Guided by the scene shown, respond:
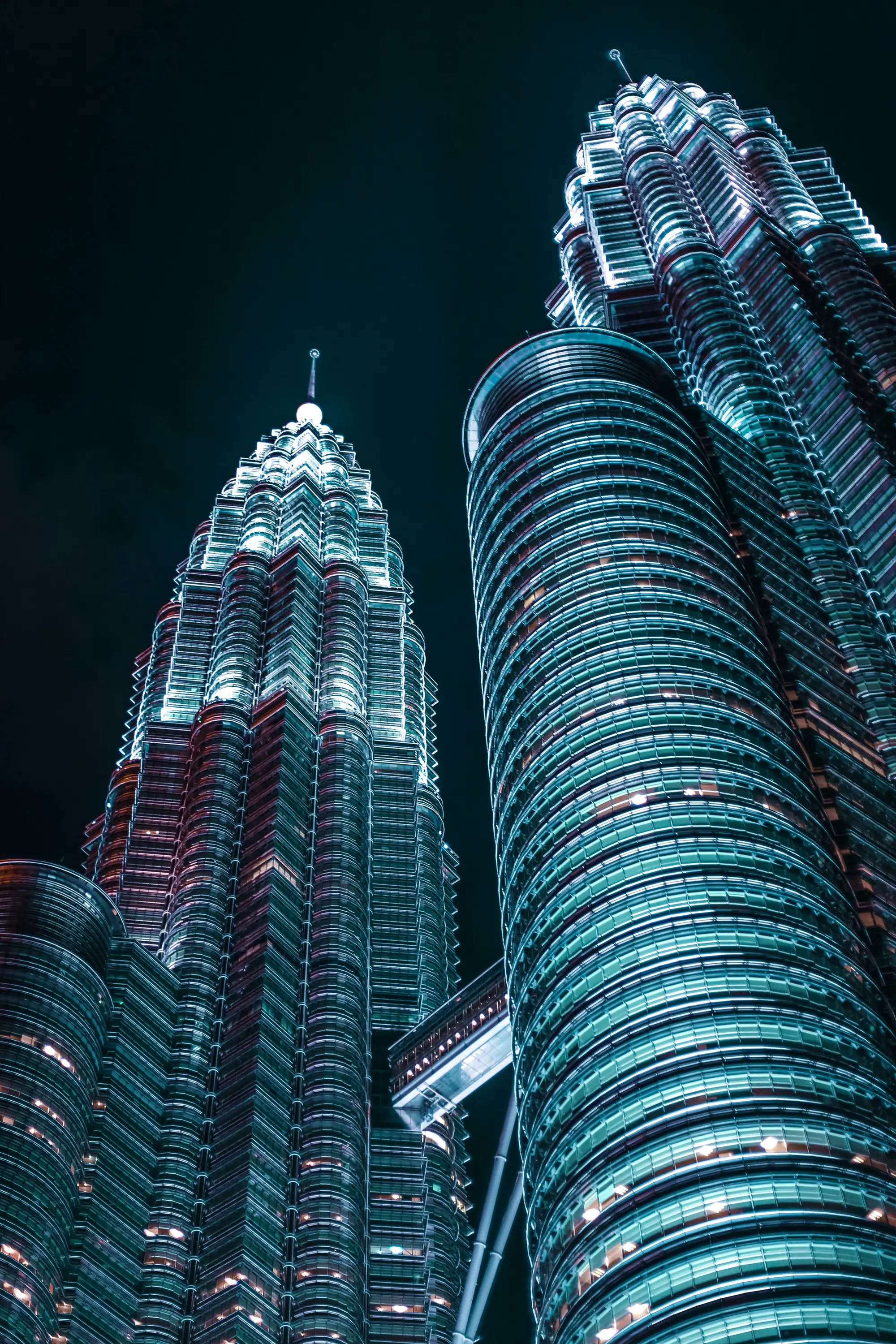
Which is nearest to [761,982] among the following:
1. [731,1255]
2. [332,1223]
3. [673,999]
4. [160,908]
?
[673,999]

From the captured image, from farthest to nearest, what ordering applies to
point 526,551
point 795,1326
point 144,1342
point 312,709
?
point 312,709 → point 526,551 → point 144,1342 → point 795,1326

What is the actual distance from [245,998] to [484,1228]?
2426 centimetres

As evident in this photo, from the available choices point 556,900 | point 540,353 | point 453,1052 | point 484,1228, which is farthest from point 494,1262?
point 540,353

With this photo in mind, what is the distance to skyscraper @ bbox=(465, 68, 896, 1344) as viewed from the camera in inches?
2798

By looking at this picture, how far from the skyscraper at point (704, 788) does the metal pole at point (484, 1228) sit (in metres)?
30.0

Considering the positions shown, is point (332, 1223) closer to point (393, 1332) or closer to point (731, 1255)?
point (393, 1332)

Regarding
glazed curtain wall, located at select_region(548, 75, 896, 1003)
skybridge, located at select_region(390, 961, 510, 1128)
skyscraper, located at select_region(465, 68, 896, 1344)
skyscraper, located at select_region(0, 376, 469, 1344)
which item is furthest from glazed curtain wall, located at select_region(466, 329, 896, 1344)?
skyscraper, located at select_region(0, 376, 469, 1344)

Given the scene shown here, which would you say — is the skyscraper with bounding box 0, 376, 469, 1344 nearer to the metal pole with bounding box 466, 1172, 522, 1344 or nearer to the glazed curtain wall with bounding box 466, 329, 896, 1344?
the metal pole with bounding box 466, 1172, 522, 1344

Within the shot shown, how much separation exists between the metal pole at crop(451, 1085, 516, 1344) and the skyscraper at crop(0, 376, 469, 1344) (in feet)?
4.15

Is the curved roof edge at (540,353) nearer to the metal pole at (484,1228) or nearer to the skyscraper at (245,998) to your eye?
the skyscraper at (245,998)

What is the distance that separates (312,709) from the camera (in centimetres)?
15175

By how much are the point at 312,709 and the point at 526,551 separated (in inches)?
1635

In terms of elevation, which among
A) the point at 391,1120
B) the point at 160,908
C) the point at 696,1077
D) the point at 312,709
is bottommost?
the point at 696,1077

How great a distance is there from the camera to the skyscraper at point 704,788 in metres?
71.1
